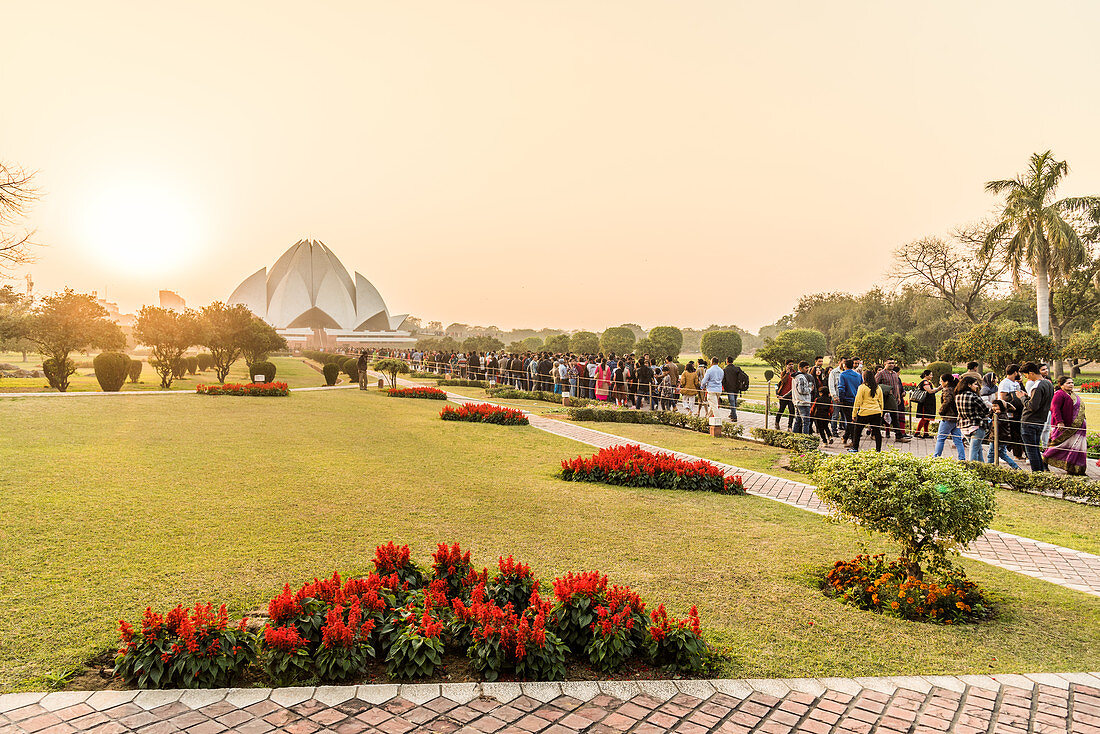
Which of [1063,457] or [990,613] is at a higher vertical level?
[1063,457]

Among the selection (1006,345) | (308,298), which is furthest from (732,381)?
(308,298)

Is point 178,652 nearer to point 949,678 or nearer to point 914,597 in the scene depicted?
point 949,678

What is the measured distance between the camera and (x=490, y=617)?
10.1 feet

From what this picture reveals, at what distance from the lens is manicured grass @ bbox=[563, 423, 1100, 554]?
5520 mm

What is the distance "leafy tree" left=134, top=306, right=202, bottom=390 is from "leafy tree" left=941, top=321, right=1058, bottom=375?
26727mm

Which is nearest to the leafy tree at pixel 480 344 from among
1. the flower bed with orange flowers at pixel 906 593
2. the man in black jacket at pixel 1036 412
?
the man in black jacket at pixel 1036 412

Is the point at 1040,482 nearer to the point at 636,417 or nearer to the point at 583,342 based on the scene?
the point at 636,417

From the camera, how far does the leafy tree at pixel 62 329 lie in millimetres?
17734

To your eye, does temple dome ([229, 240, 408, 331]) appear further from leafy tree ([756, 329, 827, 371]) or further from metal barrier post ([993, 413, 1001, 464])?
metal barrier post ([993, 413, 1001, 464])

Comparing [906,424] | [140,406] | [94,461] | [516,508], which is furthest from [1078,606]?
[140,406]

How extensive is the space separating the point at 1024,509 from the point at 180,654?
7475mm

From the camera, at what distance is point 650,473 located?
284 inches

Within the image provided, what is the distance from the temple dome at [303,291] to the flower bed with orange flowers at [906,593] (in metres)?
70.2

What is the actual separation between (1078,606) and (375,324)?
249 feet
